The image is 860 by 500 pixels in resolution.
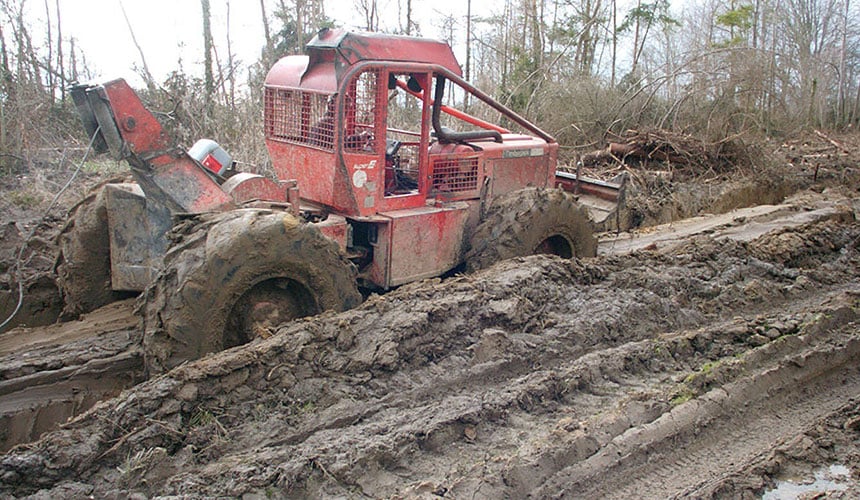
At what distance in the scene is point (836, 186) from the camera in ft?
45.0

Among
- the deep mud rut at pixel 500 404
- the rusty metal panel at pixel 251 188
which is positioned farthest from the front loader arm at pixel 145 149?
the deep mud rut at pixel 500 404

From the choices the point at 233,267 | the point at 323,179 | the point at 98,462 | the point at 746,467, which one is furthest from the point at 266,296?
the point at 746,467

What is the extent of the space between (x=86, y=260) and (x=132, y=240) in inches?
18.3

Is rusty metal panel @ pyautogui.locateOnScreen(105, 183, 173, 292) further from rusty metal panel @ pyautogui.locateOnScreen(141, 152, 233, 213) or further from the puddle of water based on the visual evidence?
the puddle of water

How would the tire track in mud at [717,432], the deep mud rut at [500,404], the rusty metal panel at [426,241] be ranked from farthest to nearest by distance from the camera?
the rusty metal panel at [426,241]
the tire track in mud at [717,432]
the deep mud rut at [500,404]

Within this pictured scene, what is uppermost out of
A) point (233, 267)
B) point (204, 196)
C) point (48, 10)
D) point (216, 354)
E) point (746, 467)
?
point (48, 10)

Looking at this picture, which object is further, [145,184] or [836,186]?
[836,186]

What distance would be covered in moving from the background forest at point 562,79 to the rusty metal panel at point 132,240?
3.40 metres

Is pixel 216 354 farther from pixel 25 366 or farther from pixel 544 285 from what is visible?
pixel 544 285

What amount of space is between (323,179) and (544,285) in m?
1.94

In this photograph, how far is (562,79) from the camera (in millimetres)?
16922

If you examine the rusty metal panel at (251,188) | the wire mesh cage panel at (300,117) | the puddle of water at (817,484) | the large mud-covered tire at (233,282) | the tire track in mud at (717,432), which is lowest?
the puddle of water at (817,484)

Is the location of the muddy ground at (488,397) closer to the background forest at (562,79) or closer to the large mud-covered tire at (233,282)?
the large mud-covered tire at (233,282)

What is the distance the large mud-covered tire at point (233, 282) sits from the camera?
183 inches
